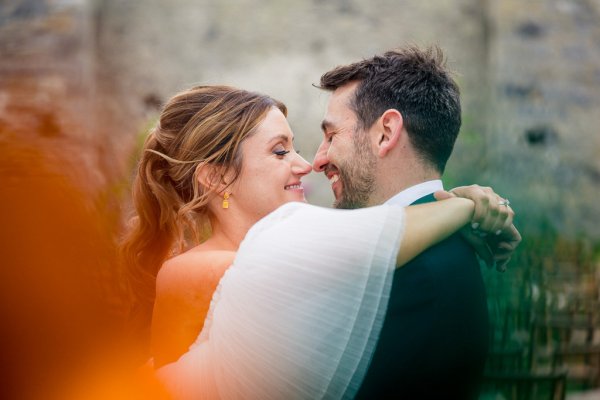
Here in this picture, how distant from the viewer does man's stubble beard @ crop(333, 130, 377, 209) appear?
237cm

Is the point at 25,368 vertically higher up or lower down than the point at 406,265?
higher up

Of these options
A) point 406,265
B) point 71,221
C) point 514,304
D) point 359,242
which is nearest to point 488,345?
point 406,265

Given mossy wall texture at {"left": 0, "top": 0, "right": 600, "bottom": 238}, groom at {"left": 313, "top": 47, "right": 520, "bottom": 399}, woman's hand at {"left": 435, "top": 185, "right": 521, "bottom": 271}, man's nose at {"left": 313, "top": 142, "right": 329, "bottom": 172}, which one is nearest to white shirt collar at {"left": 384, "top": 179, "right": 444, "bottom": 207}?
→ groom at {"left": 313, "top": 47, "right": 520, "bottom": 399}

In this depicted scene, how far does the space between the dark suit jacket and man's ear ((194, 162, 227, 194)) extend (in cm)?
94

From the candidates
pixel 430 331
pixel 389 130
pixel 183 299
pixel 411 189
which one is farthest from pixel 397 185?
pixel 183 299

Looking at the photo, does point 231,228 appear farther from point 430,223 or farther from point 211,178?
point 430,223

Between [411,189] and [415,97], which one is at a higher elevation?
[415,97]

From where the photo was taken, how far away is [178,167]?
2.61 meters

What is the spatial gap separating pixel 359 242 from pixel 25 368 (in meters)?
0.79

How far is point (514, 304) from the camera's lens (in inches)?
115

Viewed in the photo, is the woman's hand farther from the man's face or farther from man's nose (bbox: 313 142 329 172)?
man's nose (bbox: 313 142 329 172)

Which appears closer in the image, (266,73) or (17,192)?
(17,192)

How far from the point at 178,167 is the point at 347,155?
615 mm

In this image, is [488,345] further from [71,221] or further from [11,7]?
[11,7]
